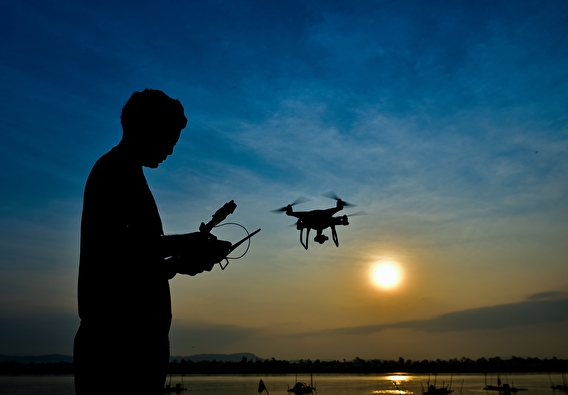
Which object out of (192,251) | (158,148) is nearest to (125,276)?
(192,251)

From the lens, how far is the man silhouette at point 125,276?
2.19 m

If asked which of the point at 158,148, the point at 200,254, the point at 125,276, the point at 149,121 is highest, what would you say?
the point at 149,121

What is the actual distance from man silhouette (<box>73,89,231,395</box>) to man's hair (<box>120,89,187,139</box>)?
0.15 meters

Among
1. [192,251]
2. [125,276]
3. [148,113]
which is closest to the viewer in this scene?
[125,276]

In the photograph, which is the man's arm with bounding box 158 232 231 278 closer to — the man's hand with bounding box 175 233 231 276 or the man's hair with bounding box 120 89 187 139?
the man's hand with bounding box 175 233 231 276

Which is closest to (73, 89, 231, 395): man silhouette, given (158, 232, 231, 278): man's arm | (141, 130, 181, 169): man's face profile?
(158, 232, 231, 278): man's arm

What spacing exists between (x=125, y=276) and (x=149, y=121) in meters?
0.88

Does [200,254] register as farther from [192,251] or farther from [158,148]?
[158,148]

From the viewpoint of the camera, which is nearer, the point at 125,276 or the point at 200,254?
the point at 125,276

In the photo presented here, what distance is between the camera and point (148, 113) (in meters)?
2.58

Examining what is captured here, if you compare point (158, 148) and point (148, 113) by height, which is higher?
point (148, 113)

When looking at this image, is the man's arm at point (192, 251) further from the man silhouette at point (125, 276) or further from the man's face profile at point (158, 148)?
the man's face profile at point (158, 148)

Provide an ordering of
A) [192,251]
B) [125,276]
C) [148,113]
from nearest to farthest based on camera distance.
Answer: [125,276] → [192,251] → [148,113]

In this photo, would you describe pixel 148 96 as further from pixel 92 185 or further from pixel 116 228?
pixel 116 228
